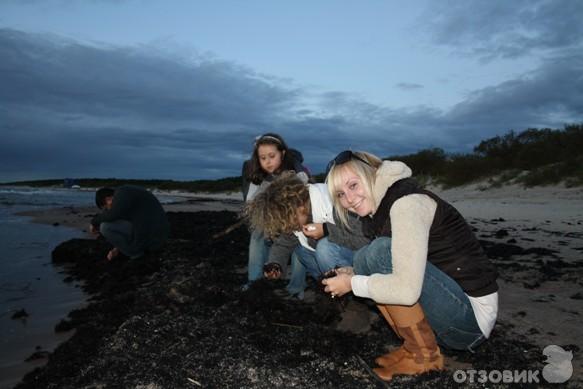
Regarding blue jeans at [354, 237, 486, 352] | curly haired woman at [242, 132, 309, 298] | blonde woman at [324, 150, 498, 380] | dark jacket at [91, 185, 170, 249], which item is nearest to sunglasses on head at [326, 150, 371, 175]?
blonde woman at [324, 150, 498, 380]

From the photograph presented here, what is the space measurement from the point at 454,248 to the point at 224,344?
1673 millimetres

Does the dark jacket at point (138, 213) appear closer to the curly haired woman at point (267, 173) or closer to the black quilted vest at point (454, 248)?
the curly haired woman at point (267, 173)

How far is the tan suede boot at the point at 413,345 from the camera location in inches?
91.7

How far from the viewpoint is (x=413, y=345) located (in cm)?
240

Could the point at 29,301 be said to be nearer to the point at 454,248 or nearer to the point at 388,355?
the point at 388,355

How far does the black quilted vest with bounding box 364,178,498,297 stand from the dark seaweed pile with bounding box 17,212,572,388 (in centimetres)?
56

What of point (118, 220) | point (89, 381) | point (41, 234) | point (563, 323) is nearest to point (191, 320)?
point (89, 381)

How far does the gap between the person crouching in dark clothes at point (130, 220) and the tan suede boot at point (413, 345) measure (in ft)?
14.7

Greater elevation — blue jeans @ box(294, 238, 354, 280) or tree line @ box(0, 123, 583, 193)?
tree line @ box(0, 123, 583, 193)

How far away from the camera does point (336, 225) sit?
325cm

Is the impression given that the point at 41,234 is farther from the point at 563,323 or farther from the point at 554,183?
the point at 554,183

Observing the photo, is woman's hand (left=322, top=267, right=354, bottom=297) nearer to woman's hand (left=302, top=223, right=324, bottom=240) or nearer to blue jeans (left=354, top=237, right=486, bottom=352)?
blue jeans (left=354, top=237, right=486, bottom=352)

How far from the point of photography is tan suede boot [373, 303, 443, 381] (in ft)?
7.64

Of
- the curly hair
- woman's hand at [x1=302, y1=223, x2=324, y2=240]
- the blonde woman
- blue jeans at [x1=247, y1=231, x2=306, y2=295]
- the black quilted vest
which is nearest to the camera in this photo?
the blonde woman
